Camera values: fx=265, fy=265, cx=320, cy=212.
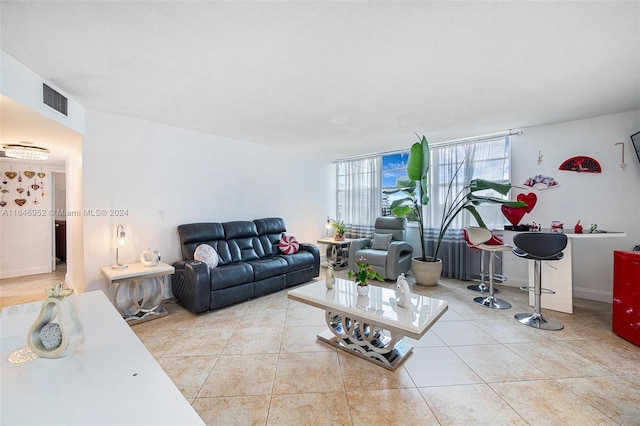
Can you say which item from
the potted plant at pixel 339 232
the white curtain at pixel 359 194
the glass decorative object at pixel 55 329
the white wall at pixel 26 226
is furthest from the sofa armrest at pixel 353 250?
the white wall at pixel 26 226

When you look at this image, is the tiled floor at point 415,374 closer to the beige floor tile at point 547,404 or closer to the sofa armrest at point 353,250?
the beige floor tile at point 547,404

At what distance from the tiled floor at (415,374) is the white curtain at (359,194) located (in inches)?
114

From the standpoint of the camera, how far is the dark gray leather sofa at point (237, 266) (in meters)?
3.16

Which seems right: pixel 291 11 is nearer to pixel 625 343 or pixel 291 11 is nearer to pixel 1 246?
pixel 625 343

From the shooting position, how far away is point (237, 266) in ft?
11.5

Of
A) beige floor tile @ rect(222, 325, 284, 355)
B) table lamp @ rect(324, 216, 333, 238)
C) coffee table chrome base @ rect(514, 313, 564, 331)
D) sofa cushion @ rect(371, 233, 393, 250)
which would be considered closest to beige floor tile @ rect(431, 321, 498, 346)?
Result: coffee table chrome base @ rect(514, 313, 564, 331)

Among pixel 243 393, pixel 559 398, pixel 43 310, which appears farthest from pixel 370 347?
pixel 43 310

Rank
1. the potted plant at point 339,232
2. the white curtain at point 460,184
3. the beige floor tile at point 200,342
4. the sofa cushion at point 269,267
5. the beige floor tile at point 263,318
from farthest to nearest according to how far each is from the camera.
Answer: the potted plant at point 339,232, the white curtain at point 460,184, the sofa cushion at point 269,267, the beige floor tile at point 263,318, the beige floor tile at point 200,342

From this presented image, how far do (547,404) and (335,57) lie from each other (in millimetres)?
2827

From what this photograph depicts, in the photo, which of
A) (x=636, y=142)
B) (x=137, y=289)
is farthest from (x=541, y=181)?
(x=137, y=289)

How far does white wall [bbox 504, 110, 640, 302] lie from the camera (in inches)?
132

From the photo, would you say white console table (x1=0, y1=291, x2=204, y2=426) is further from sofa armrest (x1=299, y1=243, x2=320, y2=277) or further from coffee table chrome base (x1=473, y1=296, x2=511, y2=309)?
coffee table chrome base (x1=473, y1=296, x2=511, y2=309)

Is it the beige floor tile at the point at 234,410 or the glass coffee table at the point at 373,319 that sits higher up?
the glass coffee table at the point at 373,319

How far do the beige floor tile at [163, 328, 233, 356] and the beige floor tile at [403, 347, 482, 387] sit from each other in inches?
65.7
